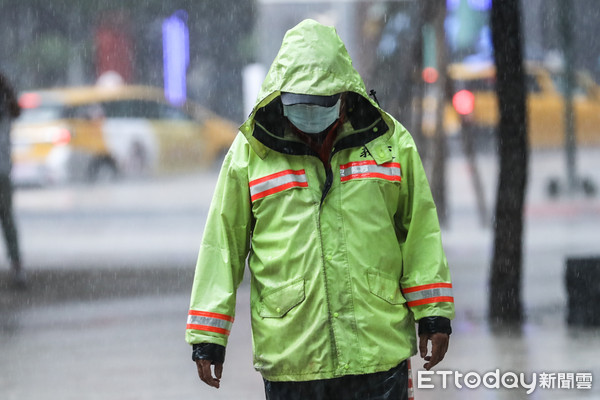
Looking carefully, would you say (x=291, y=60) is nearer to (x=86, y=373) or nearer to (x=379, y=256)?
(x=379, y=256)

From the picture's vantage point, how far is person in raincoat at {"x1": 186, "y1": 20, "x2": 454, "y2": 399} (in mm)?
3205

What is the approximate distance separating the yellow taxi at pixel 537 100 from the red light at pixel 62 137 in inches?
200

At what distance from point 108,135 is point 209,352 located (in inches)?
377

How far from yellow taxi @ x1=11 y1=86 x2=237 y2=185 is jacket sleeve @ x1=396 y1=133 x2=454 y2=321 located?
29.8 ft

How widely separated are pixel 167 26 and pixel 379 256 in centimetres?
1038

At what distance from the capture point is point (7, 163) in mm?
8219

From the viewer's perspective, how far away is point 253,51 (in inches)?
491

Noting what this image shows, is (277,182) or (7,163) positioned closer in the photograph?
(277,182)

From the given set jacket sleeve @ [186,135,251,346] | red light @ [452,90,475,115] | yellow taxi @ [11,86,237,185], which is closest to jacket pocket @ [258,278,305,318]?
jacket sleeve @ [186,135,251,346]

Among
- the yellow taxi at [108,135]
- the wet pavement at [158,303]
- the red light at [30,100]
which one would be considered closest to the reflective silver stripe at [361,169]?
the wet pavement at [158,303]

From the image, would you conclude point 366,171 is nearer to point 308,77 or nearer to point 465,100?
point 308,77

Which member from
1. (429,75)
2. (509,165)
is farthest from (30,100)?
(509,165)

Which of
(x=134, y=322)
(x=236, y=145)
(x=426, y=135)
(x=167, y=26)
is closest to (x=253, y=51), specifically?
(x=167, y=26)

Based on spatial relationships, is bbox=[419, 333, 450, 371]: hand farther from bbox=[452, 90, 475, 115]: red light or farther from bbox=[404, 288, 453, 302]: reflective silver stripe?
bbox=[452, 90, 475, 115]: red light
